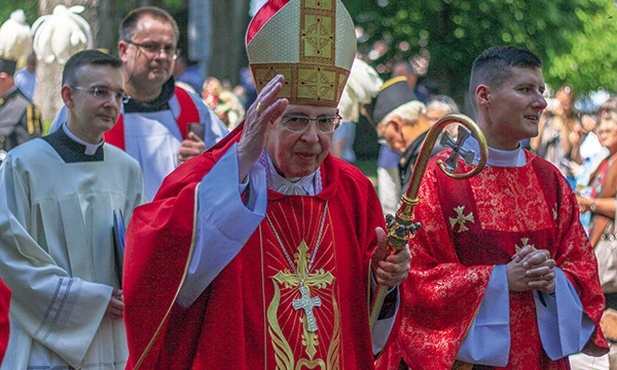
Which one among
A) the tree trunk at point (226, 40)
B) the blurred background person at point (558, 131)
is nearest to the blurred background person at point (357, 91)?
the blurred background person at point (558, 131)

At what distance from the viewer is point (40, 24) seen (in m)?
10.2

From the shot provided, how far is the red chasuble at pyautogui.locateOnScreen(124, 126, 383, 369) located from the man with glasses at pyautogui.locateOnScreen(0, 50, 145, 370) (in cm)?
135

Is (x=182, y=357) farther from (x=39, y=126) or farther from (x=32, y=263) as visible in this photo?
(x=39, y=126)

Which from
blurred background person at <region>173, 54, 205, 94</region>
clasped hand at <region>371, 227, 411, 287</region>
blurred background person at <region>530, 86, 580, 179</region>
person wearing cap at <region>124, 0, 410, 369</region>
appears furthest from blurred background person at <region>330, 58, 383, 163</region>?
blurred background person at <region>173, 54, 205, 94</region>

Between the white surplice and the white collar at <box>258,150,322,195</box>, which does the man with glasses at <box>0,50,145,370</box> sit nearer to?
the white surplice

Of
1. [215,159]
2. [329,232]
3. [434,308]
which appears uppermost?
[215,159]

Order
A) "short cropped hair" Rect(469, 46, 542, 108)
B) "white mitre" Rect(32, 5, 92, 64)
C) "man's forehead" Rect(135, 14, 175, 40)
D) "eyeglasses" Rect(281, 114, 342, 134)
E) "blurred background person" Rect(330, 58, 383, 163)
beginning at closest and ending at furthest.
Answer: "eyeglasses" Rect(281, 114, 342, 134)
"short cropped hair" Rect(469, 46, 542, 108)
"man's forehead" Rect(135, 14, 175, 40)
"white mitre" Rect(32, 5, 92, 64)
"blurred background person" Rect(330, 58, 383, 163)

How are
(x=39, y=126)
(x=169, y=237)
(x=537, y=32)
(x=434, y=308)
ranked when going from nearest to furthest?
(x=169, y=237)
(x=434, y=308)
(x=39, y=126)
(x=537, y=32)

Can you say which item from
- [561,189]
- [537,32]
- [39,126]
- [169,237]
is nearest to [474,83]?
[561,189]

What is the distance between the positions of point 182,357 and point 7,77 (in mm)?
6343

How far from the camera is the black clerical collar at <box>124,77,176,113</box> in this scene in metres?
7.37

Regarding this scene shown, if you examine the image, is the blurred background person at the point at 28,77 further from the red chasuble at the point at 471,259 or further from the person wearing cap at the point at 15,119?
the red chasuble at the point at 471,259

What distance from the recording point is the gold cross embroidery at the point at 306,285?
4.66 meters

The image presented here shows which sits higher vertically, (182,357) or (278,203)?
(278,203)
